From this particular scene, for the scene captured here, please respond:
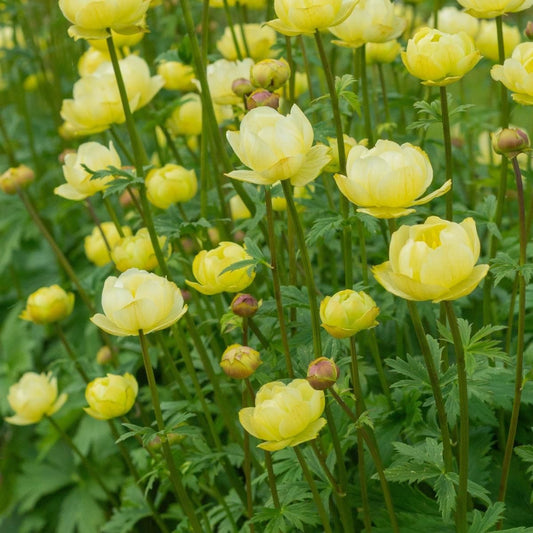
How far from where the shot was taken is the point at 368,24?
1045mm

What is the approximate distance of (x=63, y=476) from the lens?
196 centimetres

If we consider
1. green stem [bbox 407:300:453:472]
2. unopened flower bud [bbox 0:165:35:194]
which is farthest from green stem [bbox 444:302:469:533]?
unopened flower bud [bbox 0:165:35:194]

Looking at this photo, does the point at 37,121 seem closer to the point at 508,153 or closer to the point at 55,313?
the point at 55,313

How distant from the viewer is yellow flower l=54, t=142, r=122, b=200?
1.17m

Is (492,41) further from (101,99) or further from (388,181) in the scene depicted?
(388,181)

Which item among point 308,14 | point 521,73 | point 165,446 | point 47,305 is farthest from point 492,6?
point 47,305

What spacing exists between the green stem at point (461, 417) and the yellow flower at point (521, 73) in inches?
11.3

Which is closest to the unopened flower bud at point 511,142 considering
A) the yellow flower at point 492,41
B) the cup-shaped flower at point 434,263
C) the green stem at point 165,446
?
the cup-shaped flower at point 434,263

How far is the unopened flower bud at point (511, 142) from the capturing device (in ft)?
2.74

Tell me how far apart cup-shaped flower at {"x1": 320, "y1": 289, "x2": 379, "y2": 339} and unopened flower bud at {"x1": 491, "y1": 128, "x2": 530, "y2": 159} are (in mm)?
224

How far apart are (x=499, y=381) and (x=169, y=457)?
0.47 m

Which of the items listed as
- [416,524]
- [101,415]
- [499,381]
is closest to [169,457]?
[101,415]

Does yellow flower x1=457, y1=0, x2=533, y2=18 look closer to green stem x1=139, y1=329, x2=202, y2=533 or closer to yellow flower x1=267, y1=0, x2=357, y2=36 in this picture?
yellow flower x1=267, y1=0, x2=357, y2=36

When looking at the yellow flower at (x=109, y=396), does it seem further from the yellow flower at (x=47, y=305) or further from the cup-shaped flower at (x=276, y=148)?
the cup-shaped flower at (x=276, y=148)
